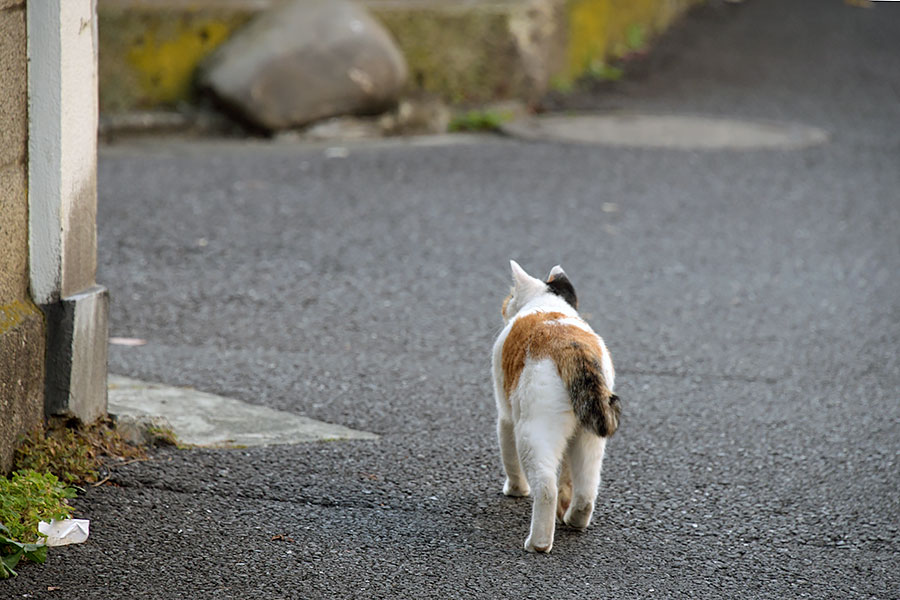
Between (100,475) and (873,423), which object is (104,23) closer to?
(100,475)

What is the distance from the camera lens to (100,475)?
368cm

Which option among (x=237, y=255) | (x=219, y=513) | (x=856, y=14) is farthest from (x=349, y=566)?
(x=856, y=14)

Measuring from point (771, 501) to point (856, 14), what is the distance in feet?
37.2

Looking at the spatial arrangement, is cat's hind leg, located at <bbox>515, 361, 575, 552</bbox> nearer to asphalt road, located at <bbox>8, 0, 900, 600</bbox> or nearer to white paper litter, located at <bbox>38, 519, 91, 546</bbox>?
asphalt road, located at <bbox>8, 0, 900, 600</bbox>

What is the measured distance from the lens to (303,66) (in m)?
9.23

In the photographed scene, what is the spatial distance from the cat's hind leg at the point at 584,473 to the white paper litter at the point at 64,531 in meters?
1.43

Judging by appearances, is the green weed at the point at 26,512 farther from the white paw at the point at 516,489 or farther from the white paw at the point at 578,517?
the white paw at the point at 578,517

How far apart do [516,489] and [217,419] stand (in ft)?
4.03

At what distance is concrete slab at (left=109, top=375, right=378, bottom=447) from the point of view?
13.5 feet

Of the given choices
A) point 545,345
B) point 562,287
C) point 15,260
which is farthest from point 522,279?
point 15,260

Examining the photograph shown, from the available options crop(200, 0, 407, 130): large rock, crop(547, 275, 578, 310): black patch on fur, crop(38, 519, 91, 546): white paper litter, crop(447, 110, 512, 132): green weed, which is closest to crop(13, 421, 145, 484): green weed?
crop(38, 519, 91, 546): white paper litter

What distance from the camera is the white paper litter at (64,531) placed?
126 inches

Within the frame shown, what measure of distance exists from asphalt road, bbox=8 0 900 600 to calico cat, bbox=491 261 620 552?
16 centimetres

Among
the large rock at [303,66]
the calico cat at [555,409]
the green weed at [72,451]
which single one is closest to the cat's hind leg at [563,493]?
the calico cat at [555,409]
